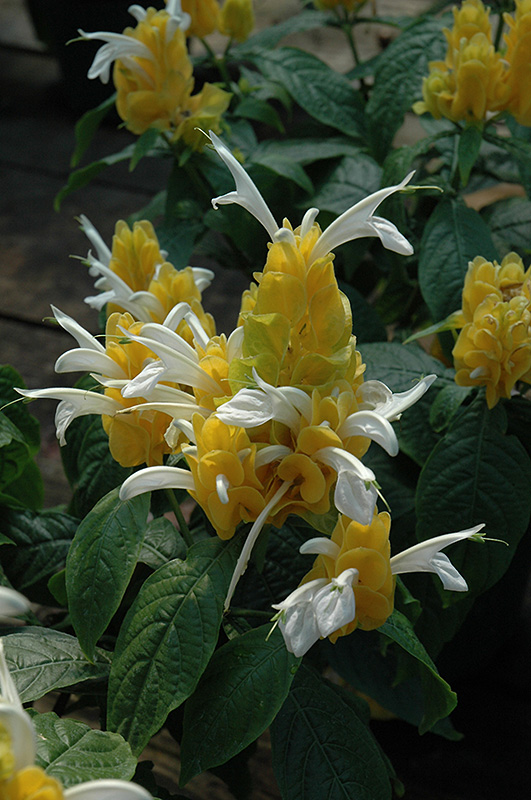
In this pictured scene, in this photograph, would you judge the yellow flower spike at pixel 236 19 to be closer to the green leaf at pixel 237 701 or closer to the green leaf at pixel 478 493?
the green leaf at pixel 478 493

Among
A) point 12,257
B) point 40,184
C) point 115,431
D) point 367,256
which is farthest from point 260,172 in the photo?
point 40,184

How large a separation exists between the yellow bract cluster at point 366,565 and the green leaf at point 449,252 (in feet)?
0.97

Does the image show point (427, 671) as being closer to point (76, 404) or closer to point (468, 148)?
point (76, 404)

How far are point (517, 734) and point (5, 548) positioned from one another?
535mm

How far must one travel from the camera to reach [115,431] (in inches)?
17.2

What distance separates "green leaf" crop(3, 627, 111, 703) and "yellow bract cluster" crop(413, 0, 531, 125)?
0.47 m

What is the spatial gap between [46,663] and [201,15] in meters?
0.59

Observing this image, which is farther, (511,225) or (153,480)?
(511,225)

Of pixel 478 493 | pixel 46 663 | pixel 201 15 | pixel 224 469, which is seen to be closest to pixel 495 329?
pixel 478 493

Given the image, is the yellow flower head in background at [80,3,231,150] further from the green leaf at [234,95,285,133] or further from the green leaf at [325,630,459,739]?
the green leaf at [325,630,459,739]

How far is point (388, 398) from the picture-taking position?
40 centimetres

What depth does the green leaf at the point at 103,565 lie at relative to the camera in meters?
0.43

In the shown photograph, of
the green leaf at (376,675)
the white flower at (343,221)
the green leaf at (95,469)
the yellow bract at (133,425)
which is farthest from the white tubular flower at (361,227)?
the green leaf at (376,675)

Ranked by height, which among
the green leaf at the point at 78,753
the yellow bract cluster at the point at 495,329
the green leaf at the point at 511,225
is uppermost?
the yellow bract cluster at the point at 495,329
